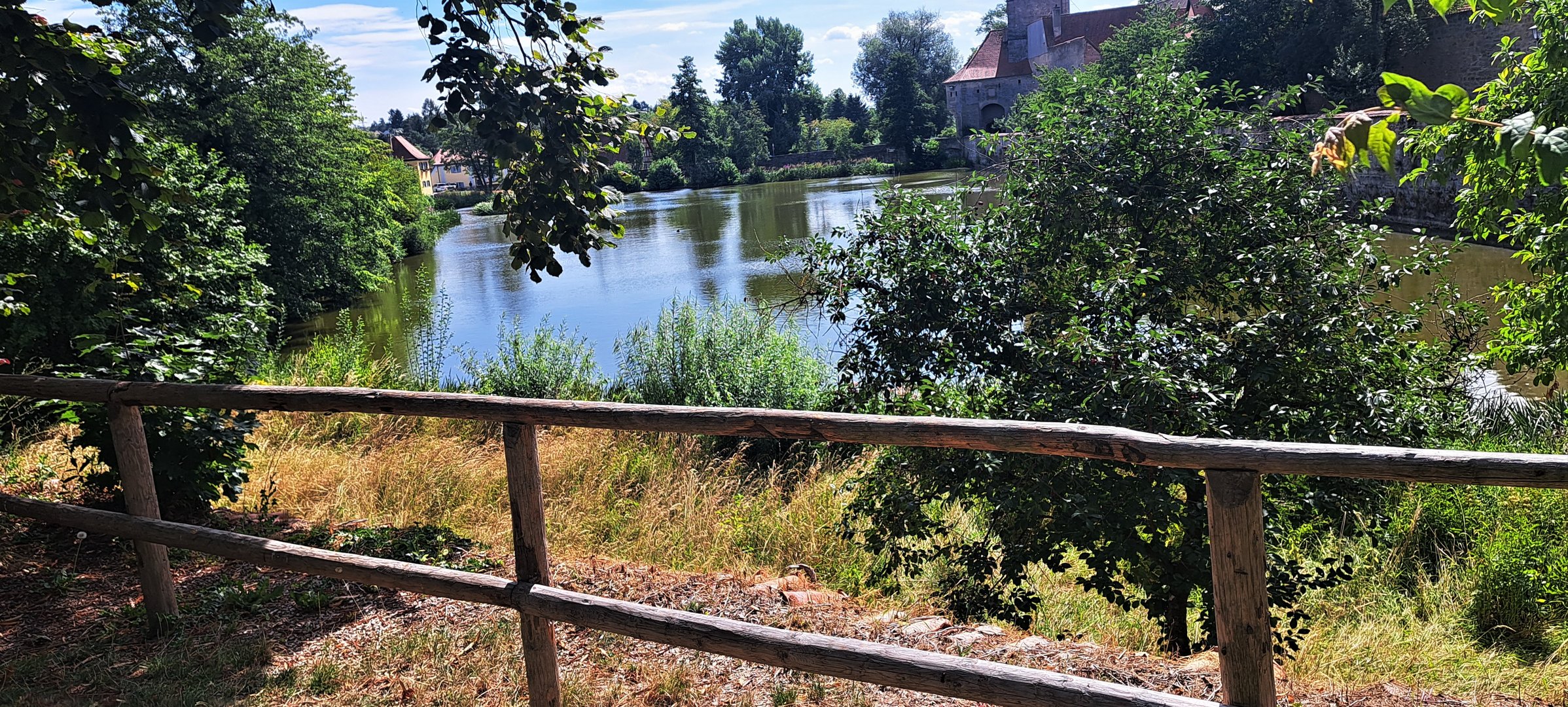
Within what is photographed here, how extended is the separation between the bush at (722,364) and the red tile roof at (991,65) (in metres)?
58.7

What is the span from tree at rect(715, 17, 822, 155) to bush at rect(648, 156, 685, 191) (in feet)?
105

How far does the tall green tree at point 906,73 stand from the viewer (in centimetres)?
7369

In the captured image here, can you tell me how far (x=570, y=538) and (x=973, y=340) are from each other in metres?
2.72

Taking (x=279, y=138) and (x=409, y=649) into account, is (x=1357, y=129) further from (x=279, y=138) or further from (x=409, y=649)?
(x=279, y=138)

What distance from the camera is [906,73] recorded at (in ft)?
246

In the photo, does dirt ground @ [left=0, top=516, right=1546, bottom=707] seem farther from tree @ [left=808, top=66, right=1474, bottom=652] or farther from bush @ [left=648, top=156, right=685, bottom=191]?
bush @ [left=648, top=156, right=685, bottom=191]

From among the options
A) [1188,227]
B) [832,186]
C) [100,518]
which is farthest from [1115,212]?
[832,186]

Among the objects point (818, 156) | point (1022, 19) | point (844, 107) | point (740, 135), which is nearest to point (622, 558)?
point (1022, 19)

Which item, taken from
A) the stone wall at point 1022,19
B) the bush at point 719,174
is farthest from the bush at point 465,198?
the stone wall at point 1022,19

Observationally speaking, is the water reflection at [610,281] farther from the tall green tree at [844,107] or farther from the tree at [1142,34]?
the tall green tree at [844,107]

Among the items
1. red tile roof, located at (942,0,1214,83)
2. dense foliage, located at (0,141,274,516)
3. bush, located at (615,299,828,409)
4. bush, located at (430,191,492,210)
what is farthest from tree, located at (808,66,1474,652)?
bush, located at (430,191,492,210)

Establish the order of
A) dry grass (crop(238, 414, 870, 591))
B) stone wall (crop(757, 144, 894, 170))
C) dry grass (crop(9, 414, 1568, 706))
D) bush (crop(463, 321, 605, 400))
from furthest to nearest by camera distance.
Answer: stone wall (crop(757, 144, 894, 170)), bush (crop(463, 321, 605, 400)), dry grass (crop(238, 414, 870, 591)), dry grass (crop(9, 414, 1568, 706))

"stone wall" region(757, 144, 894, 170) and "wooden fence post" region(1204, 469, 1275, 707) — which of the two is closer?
"wooden fence post" region(1204, 469, 1275, 707)

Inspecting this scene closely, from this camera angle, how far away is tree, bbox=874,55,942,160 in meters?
73.4
